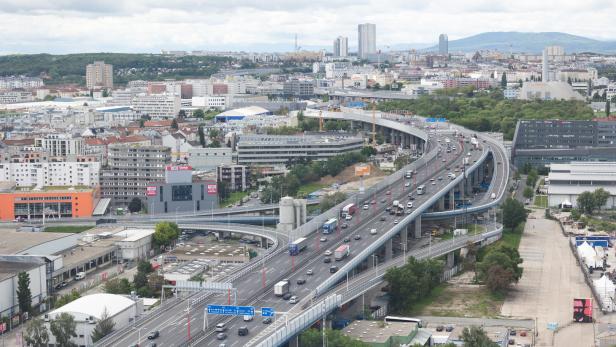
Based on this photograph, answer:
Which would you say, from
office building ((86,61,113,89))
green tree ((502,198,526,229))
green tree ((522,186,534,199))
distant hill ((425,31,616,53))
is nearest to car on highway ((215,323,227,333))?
green tree ((502,198,526,229))

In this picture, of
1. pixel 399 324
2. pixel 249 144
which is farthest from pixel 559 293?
pixel 249 144

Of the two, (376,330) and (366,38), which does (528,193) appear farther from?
(366,38)

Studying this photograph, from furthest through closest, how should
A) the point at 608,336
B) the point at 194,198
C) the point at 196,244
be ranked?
the point at 194,198, the point at 196,244, the point at 608,336

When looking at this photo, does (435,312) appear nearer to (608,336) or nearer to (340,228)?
(608,336)

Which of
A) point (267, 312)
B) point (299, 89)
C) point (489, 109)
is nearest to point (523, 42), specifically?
point (299, 89)

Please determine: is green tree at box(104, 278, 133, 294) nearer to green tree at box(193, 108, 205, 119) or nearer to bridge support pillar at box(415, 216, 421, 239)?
bridge support pillar at box(415, 216, 421, 239)

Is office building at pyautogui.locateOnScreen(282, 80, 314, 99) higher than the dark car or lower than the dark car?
higher
